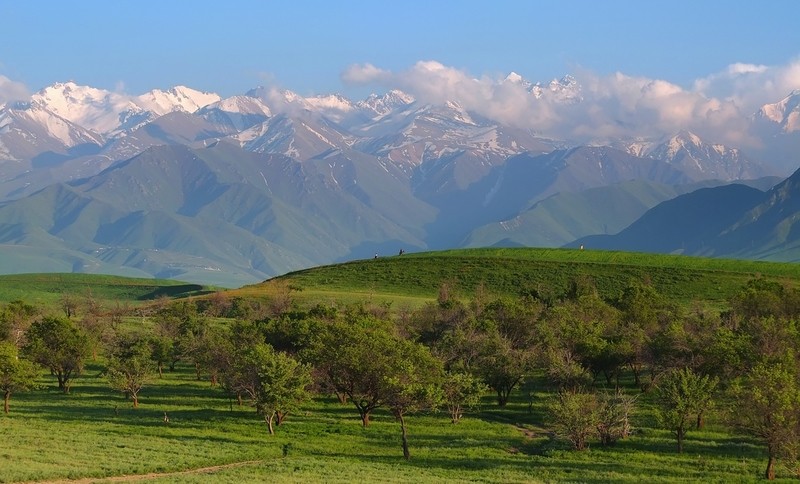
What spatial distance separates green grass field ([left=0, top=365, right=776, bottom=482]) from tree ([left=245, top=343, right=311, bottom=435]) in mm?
2016

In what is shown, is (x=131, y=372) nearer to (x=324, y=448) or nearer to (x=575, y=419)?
(x=324, y=448)

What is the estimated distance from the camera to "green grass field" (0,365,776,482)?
59.2m

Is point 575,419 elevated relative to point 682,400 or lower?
lower

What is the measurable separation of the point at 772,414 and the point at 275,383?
37.7m

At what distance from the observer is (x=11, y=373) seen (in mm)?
83938

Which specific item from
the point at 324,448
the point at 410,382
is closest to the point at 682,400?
the point at 410,382

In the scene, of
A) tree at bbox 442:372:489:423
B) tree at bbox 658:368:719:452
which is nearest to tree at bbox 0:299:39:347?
tree at bbox 442:372:489:423

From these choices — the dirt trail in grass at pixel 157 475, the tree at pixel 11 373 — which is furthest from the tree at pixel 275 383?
the tree at pixel 11 373

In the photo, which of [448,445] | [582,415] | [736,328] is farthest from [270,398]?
[736,328]

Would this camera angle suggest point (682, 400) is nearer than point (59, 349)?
Yes

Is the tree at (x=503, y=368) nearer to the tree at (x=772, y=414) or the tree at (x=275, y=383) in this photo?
the tree at (x=275, y=383)

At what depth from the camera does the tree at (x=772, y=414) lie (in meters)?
58.7

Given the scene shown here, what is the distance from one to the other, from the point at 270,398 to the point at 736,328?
5277 centimetres

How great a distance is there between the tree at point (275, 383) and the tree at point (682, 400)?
2919 centimetres
